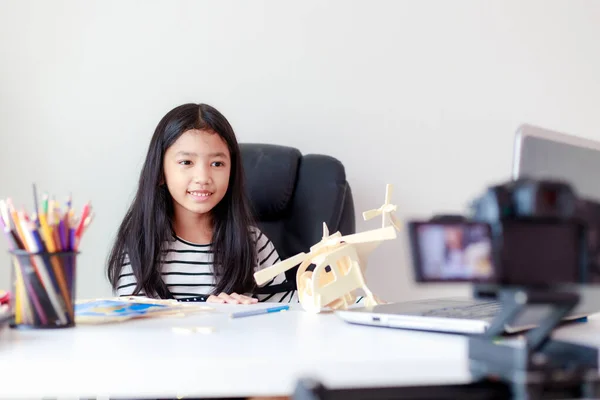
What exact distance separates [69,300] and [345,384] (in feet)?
1.37

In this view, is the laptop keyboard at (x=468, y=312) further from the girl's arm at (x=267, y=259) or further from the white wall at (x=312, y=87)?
the white wall at (x=312, y=87)

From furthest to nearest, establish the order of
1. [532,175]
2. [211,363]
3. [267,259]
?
1. [267,259]
2. [532,175]
3. [211,363]

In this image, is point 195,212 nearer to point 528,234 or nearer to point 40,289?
point 40,289

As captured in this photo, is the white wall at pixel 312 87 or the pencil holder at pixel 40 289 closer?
the pencil holder at pixel 40 289

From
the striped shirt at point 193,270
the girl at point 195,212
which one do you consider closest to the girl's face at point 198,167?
the girl at point 195,212

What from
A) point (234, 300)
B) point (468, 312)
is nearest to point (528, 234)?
point (468, 312)

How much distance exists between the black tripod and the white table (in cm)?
17

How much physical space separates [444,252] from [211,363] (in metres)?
0.28

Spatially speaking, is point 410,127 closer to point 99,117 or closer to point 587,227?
point 99,117

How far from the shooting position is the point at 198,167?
1.70 meters

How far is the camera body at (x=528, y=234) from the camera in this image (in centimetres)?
45

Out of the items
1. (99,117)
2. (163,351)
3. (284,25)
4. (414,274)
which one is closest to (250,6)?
(284,25)

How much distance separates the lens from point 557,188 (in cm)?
45

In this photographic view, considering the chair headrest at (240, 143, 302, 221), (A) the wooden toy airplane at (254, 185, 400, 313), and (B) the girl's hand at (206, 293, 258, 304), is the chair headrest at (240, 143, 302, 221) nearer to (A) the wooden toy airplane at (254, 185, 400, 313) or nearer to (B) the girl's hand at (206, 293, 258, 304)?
(B) the girl's hand at (206, 293, 258, 304)
